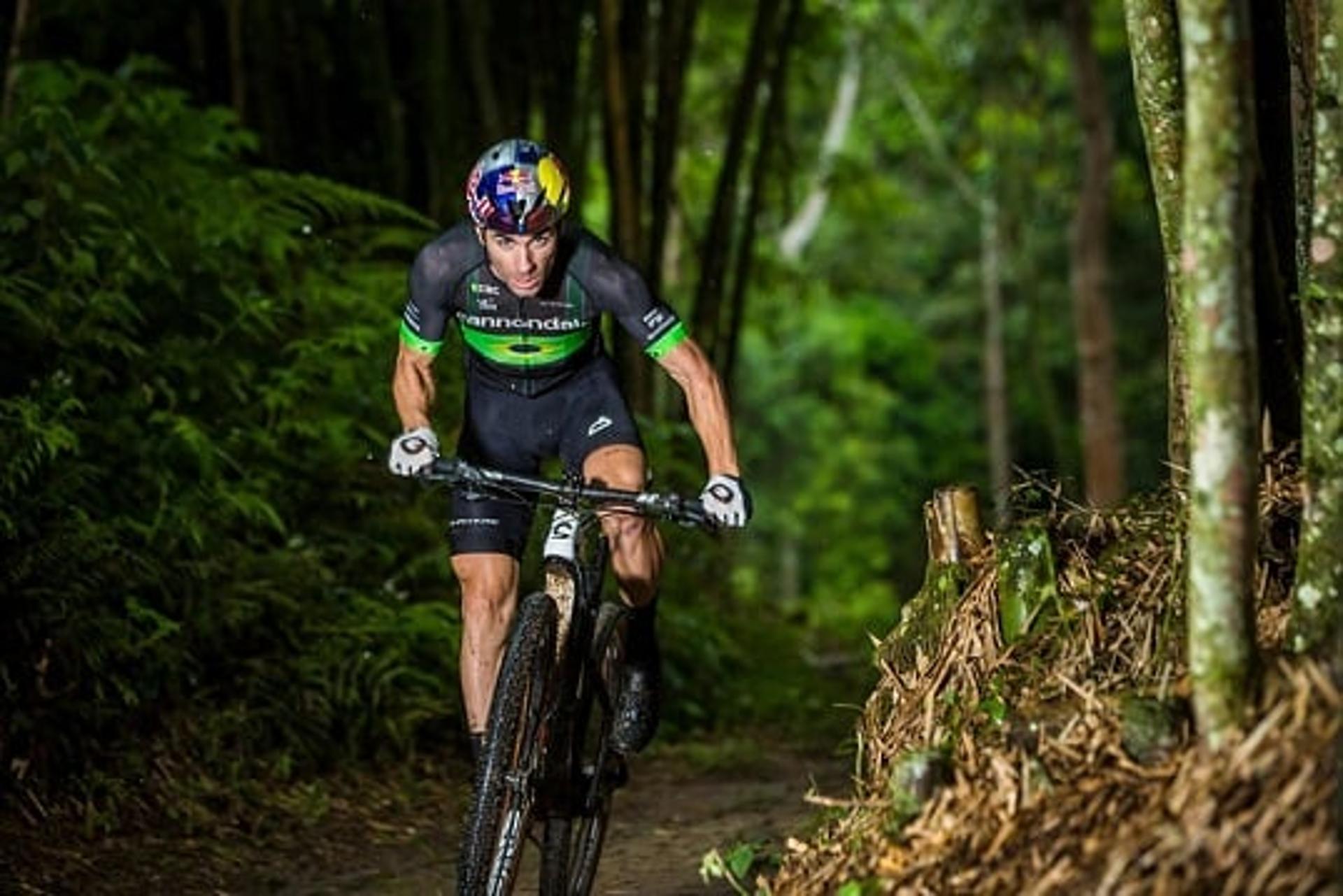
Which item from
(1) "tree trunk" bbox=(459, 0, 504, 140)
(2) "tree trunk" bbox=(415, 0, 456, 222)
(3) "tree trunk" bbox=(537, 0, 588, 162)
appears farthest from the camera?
(3) "tree trunk" bbox=(537, 0, 588, 162)

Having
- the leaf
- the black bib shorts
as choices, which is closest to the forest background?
the leaf

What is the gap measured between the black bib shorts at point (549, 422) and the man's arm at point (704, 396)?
35cm

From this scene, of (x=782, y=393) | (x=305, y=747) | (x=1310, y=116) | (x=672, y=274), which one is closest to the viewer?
(x=1310, y=116)

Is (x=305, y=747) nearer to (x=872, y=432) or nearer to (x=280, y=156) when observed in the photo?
(x=280, y=156)

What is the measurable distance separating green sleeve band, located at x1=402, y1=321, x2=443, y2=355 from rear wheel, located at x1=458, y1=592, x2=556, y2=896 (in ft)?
3.33

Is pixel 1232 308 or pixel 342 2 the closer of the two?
pixel 1232 308

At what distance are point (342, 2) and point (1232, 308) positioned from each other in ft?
30.6

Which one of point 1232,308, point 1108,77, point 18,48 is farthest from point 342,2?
point 1108,77

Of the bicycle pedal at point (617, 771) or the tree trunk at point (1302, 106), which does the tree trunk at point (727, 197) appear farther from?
the tree trunk at point (1302, 106)

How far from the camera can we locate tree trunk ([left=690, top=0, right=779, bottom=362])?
44.0 ft

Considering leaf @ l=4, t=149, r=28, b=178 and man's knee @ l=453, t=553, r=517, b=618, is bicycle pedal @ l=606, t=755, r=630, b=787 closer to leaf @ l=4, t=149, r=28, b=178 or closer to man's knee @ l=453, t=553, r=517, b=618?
man's knee @ l=453, t=553, r=517, b=618

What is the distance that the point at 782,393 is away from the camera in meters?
33.5

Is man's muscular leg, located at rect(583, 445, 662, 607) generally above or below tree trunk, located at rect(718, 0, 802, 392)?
below

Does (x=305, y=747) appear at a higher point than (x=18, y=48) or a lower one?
lower
